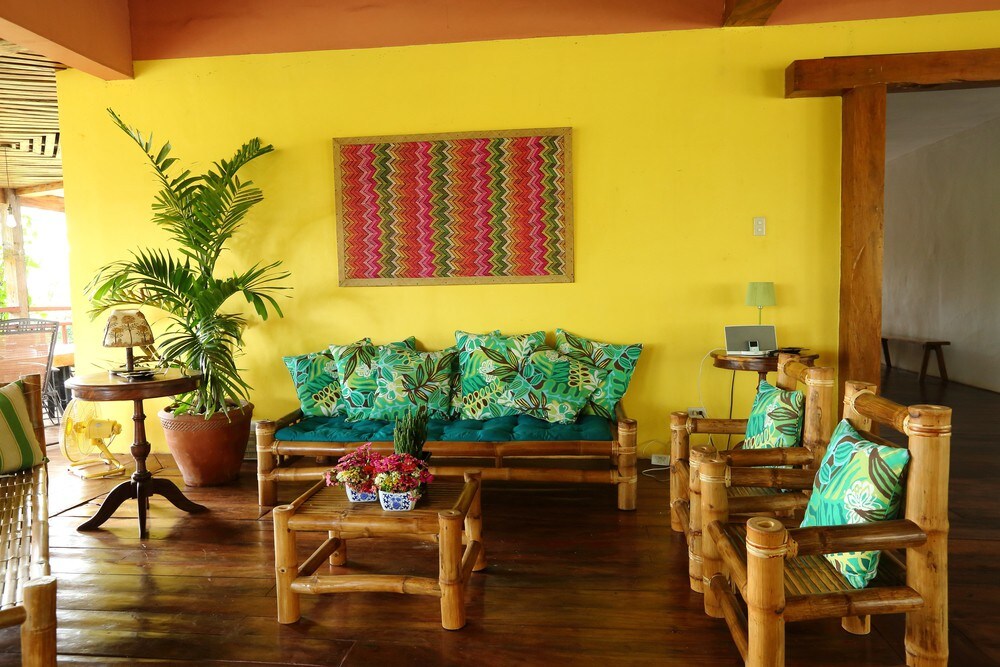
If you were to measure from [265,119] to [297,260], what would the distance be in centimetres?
98

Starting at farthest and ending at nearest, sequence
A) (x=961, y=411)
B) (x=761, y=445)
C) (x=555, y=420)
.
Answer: (x=961, y=411) → (x=555, y=420) → (x=761, y=445)

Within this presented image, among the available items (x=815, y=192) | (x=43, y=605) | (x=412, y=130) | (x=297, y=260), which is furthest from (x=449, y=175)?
(x=43, y=605)

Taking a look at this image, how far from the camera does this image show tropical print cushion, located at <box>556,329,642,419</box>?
399cm

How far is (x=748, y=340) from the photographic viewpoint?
4.08 m

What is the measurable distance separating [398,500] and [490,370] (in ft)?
5.44

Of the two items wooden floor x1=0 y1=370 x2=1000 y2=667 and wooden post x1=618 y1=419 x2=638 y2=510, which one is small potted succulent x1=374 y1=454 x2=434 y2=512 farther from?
wooden post x1=618 y1=419 x2=638 y2=510

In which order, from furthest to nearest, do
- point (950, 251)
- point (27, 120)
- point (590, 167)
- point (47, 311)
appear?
point (47, 311) → point (950, 251) → point (27, 120) → point (590, 167)

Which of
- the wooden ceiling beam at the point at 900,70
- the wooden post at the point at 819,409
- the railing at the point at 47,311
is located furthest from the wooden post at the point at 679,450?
the railing at the point at 47,311

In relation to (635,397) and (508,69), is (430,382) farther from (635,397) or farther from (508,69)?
(508,69)

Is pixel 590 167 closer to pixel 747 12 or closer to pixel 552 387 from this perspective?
pixel 747 12

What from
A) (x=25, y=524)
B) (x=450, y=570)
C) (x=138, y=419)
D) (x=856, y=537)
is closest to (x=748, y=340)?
(x=856, y=537)

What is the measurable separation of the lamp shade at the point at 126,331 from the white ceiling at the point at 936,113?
571cm

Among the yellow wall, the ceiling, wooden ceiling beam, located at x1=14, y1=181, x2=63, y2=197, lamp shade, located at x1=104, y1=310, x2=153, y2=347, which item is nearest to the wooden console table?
lamp shade, located at x1=104, y1=310, x2=153, y2=347

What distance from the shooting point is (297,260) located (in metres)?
4.54
